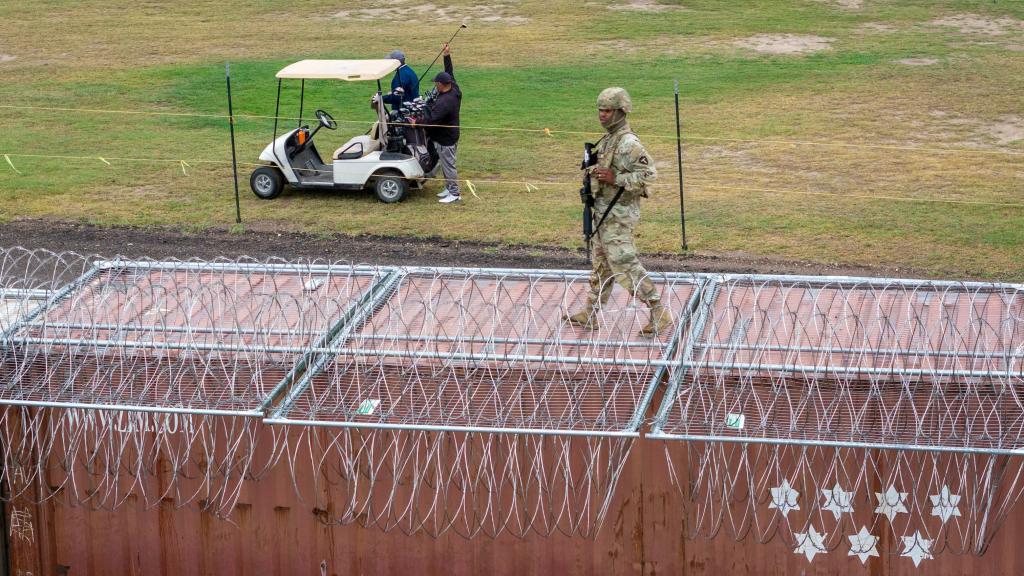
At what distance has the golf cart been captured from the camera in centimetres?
1717

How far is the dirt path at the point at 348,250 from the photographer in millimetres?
15070

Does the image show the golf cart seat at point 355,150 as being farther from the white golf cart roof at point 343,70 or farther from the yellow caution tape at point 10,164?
the yellow caution tape at point 10,164

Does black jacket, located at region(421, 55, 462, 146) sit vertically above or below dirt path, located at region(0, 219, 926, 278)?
above

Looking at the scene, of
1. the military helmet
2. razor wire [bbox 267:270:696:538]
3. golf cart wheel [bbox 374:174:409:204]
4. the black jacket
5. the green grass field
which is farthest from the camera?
golf cart wheel [bbox 374:174:409:204]

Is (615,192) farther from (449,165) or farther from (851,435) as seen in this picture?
(449,165)

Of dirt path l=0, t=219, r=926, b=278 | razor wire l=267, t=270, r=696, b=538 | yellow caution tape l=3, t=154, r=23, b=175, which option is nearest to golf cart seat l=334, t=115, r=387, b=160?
dirt path l=0, t=219, r=926, b=278

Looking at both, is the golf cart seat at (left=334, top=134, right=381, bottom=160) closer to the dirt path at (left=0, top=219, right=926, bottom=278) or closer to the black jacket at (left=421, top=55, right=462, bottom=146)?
the black jacket at (left=421, top=55, right=462, bottom=146)

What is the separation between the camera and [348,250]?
52.0 feet

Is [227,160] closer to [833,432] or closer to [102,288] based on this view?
[102,288]

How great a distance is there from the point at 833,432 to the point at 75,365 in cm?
455

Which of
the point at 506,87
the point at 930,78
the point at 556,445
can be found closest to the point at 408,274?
the point at 556,445

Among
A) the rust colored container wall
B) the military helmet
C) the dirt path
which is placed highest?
the military helmet

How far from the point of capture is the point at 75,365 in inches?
338

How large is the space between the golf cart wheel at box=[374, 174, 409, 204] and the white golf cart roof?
1239mm
